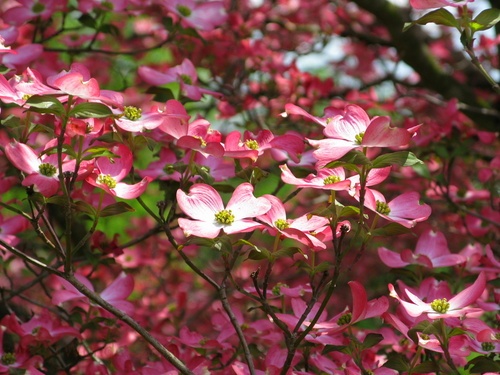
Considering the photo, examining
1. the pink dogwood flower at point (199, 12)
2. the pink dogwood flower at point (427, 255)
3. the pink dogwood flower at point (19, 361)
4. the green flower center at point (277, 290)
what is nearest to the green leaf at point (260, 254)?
the green flower center at point (277, 290)

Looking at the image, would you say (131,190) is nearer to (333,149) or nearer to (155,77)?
(333,149)

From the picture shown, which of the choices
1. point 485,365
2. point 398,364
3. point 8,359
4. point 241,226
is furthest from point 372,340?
point 8,359

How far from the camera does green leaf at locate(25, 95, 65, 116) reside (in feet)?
2.72

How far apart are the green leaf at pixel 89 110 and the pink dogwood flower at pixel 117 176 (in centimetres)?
8

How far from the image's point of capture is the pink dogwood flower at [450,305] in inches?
36.3

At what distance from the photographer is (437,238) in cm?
123

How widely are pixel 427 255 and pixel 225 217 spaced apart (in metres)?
0.46

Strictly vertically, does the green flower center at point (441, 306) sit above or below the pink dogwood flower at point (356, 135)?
below

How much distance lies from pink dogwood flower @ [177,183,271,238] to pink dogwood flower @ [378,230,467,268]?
0.33 m

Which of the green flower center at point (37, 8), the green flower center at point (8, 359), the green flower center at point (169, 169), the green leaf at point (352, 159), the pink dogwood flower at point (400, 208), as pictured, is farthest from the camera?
the green flower center at point (37, 8)

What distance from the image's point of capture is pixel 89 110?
2.81ft

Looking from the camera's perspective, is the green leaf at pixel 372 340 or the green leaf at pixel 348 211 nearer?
the green leaf at pixel 348 211

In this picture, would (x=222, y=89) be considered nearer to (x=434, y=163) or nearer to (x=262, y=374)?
(x=434, y=163)

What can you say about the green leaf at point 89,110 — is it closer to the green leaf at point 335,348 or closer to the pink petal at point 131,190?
the pink petal at point 131,190
